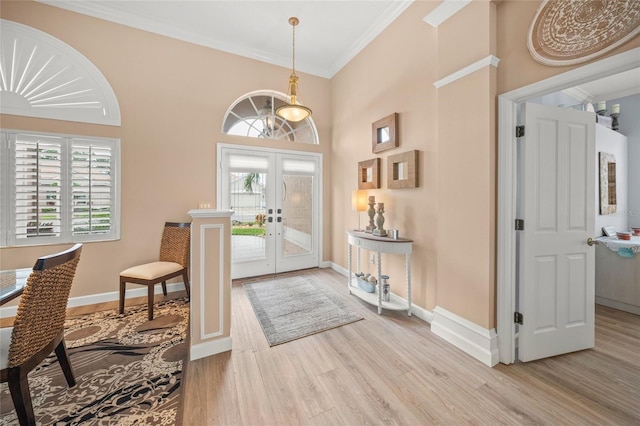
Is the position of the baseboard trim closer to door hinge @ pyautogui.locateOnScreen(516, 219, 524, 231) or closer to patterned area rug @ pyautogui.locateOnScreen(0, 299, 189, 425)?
door hinge @ pyautogui.locateOnScreen(516, 219, 524, 231)

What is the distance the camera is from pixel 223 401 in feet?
5.25

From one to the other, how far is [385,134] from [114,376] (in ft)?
11.9

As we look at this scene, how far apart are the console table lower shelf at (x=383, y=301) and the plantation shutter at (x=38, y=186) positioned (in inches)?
148

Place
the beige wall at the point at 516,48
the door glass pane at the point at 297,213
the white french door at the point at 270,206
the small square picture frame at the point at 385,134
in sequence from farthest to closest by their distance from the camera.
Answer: the door glass pane at the point at 297,213 < the white french door at the point at 270,206 < the small square picture frame at the point at 385,134 < the beige wall at the point at 516,48

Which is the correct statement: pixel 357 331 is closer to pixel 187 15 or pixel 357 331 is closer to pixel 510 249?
pixel 510 249

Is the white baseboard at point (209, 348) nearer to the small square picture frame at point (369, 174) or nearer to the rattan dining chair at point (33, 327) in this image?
the rattan dining chair at point (33, 327)

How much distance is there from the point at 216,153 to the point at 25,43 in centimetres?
230

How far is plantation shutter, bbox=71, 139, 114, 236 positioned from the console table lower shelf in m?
3.34

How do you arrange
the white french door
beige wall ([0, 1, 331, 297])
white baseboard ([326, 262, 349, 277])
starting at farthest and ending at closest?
white baseboard ([326, 262, 349, 277]), the white french door, beige wall ([0, 1, 331, 297])

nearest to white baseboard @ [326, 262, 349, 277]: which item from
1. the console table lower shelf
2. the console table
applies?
the console table lower shelf

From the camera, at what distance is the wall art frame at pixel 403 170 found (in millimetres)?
2764

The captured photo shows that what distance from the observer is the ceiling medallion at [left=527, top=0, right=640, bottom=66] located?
145 cm

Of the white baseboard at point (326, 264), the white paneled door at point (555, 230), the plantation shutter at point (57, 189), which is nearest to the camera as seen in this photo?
the white paneled door at point (555, 230)

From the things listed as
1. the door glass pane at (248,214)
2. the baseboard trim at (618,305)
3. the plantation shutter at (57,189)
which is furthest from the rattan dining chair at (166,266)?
the baseboard trim at (618,305)
